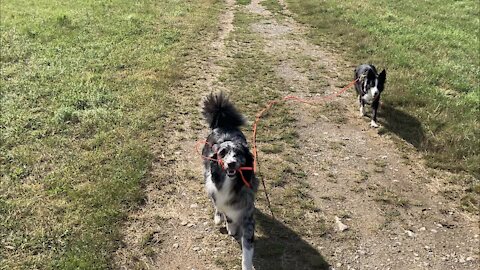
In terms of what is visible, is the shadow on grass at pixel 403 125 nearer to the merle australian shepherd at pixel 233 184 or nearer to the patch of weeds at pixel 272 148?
the patch of weeds at pixel 272 148

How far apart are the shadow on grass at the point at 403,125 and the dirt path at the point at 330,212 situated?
31 cm

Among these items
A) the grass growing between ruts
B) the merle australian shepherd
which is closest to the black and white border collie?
the grass growing between ruts

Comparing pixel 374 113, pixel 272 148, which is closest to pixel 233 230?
pixel 272 148

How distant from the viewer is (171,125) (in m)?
9.01

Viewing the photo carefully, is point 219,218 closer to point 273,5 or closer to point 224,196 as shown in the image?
point 224,196

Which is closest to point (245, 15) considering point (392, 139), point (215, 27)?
point (215, 27)

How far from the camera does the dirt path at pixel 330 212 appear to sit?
5.85m

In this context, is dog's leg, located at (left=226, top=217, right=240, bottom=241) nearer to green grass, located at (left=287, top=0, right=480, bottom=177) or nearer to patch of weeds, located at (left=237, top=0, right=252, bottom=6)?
green grass, located at (left=287, top=0, right=480, bottom=177)

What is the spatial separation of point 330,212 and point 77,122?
530 cm

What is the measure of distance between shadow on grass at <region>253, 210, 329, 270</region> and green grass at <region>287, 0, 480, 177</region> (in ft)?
11.5

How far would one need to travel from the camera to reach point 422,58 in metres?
13.2

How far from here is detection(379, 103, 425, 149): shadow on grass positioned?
893 cm

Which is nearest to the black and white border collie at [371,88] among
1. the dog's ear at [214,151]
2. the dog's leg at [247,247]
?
the dog's ear at [214,151]

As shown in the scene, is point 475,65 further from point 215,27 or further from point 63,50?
point 63,50
